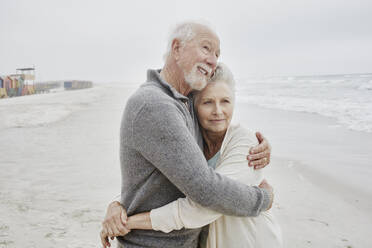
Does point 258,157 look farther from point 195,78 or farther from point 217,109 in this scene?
point 195,78

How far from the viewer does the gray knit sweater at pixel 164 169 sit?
1.35 meters

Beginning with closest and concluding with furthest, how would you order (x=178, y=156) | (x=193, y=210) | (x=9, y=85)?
(x=178, y=156) < (x=193, y=210) < (x=9, y=85)

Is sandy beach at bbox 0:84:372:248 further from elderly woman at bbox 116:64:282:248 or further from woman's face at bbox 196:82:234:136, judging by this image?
woman's face at bbox 196:82:234:136

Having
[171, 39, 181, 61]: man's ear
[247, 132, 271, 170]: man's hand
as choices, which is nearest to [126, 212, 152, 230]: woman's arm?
[247, 132, 271, 170]: man's hand

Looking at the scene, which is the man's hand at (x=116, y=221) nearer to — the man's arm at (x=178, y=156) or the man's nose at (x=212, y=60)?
the man's arm at (x=178, y=156)

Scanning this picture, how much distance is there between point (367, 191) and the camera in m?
4.73

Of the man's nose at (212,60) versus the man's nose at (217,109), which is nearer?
the man's nose at (212,60)

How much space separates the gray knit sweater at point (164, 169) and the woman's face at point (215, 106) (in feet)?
1.16

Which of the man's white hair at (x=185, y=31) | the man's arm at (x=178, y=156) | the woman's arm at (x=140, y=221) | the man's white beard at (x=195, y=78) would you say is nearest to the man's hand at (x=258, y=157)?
the man's arm at (x=178, y=156)

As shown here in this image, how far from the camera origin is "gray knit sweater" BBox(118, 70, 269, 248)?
135cm

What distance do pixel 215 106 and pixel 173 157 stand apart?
679 mm

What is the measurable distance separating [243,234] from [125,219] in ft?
2.00

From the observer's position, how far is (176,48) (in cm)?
174

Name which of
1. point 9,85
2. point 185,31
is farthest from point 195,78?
point 9,85
